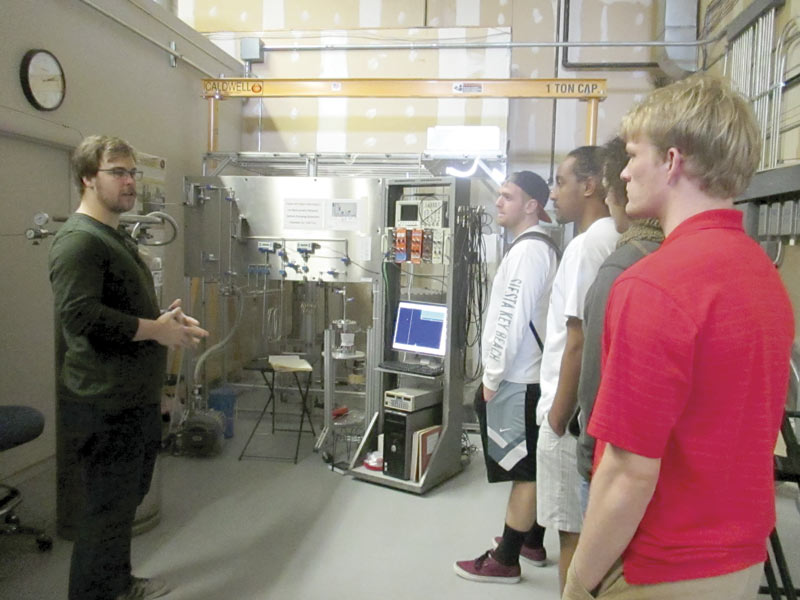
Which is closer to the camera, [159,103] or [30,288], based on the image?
[30,288]

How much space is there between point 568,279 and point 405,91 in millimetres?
3602

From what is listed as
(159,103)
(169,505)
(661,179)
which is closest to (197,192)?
(159,103)

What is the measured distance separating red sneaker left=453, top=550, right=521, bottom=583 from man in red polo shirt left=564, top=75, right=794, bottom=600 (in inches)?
66.4

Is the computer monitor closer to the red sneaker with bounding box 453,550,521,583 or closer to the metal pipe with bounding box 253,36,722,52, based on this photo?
the red sneaker with bounding box 453,550,521,583

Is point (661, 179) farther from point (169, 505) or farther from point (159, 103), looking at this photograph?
point (159, 103)

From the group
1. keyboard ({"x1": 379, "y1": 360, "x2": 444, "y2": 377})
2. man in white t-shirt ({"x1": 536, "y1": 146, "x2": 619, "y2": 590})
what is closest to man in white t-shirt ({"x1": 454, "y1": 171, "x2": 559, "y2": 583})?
man in white t-shirt ({"x1": 536, "y1": 146, "x2": 619, "y2": 590})

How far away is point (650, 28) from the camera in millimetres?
5762

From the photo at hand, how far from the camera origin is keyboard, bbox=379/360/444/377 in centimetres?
352

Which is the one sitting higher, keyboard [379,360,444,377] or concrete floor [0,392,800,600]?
keyboard [379,360,444,377]

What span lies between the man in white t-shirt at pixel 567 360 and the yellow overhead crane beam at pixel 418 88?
304 cm

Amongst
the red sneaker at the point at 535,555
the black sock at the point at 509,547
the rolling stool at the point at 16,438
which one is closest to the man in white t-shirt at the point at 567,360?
the black sock at the point at 509,547

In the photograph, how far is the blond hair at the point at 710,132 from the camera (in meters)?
0.84

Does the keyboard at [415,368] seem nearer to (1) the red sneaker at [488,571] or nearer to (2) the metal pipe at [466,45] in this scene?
(1) the red sneaker at [488,571]

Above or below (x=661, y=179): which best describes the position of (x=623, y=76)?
above
